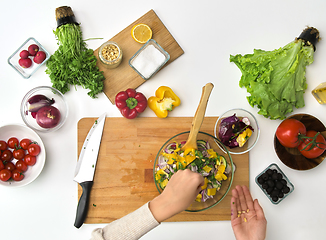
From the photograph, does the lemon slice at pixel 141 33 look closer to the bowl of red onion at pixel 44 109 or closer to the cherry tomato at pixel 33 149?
the bowl of red onion at pixel 44 109

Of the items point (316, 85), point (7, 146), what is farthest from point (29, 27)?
point (316, 85)

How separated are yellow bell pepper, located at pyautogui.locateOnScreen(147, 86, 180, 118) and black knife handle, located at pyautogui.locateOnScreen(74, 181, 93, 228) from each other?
0.58m

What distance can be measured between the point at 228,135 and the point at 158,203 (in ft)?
1.82

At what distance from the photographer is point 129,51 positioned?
1555mm

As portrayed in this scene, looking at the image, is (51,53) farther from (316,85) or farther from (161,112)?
(316,85)

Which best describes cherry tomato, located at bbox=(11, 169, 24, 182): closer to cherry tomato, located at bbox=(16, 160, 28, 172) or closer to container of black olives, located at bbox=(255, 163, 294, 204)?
cherry tomato, located at bbox=(16, 160, 28, 172)

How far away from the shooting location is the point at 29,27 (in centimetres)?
158

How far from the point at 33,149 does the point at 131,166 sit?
56cm

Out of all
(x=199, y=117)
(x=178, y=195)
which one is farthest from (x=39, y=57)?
(x=178, y=195)

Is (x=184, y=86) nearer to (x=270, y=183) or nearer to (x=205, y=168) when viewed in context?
(x=205, y=168)

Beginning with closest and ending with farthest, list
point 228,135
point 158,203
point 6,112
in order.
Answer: point 158,203 < point 228,135 < point 6,112

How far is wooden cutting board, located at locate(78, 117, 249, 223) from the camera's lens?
4.89 feet

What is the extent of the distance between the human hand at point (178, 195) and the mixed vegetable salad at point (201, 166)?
0.16 metres

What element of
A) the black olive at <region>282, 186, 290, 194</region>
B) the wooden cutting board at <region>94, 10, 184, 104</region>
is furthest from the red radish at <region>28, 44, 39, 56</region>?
the black olive at <region>282, 186, 290, 194</region>
